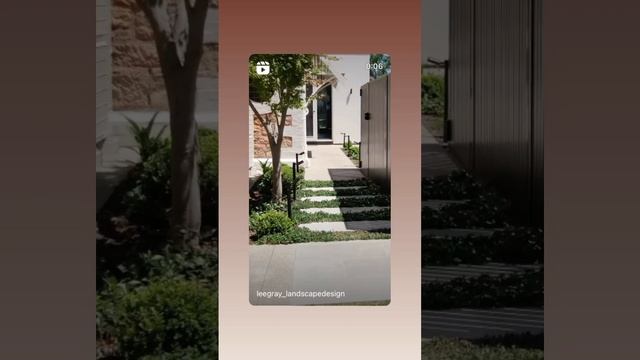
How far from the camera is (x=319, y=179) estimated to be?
587cm

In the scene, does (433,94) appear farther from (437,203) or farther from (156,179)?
(156,179)

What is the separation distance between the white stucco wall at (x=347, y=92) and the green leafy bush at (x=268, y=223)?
0.63 m

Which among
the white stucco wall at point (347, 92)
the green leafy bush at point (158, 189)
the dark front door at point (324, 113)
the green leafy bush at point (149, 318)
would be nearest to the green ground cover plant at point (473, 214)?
the white stucco wall at point (347, 92)

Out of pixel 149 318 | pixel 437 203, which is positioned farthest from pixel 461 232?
pixel 149 318

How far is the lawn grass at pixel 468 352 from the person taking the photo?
17.8ft

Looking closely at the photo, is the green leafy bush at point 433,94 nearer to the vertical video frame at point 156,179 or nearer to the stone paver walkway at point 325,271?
the stone paver walkway at point 325,271

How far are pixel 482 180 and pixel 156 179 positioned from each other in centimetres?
212

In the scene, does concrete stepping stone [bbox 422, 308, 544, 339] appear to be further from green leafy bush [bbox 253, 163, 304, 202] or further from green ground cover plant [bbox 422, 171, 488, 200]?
green leafy bush [bbox 253, 163, 304, 202]

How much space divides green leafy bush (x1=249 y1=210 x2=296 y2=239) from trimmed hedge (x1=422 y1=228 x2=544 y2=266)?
0.90 metres

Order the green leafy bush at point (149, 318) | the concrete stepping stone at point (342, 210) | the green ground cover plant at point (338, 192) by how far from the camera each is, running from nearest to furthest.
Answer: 1. the green leafy bush at point (149, 318)
2. the concrete stepping stone at point (342, 210)
3. the green ground cover plant at point (338, 192)

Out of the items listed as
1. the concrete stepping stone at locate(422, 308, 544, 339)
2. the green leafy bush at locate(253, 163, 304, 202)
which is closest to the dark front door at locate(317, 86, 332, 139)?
the green leafy bush at locate(253, 163, 304, 202)

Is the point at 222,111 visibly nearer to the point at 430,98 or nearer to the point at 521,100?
the point at 430,98

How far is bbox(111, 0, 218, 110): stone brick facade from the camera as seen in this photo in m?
5.35
